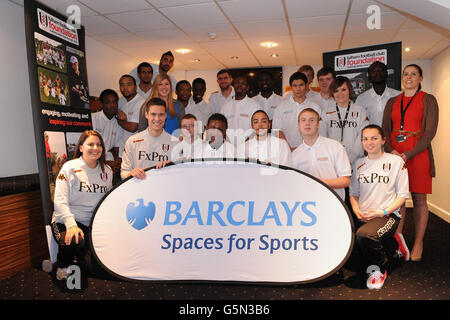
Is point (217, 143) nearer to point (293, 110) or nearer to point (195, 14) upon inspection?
point (293, 110)

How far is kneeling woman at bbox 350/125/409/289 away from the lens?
237cm

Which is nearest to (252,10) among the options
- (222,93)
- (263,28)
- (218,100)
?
(263,28)

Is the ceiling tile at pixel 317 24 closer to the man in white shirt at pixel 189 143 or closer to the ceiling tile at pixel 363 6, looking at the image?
the ceiling tile at pixel 363 6

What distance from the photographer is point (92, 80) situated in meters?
4.91

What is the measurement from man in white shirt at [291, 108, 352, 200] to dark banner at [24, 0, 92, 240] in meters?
2.19

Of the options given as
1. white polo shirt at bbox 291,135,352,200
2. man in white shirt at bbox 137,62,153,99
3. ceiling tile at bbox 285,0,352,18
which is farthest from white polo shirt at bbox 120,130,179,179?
ceiling tile at bbox 285,0,352,18

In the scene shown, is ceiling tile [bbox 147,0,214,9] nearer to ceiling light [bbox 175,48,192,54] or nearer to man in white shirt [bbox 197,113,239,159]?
man in white shirt [bbox 197,113,239,159]

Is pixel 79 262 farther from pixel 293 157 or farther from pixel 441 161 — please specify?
pixel 441 161

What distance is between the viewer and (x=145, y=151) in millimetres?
2822

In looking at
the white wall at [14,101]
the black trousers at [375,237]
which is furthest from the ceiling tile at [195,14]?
the black trousers at [375,237]

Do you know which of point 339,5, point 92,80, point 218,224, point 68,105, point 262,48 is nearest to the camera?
point 218,224
